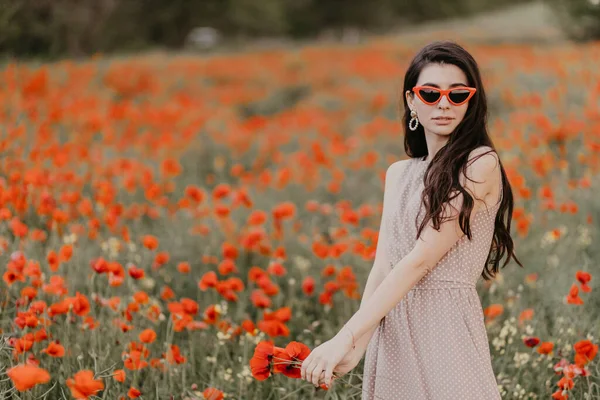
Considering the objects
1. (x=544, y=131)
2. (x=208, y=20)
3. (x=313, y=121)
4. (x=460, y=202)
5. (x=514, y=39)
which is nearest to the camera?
(x=460, y=202)

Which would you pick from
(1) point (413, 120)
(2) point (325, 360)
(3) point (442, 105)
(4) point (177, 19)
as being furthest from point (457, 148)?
(4) point (177, 19)

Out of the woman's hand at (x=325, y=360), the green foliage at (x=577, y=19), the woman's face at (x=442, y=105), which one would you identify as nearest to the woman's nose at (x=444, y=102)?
the woman's face at (x=442, y=105)

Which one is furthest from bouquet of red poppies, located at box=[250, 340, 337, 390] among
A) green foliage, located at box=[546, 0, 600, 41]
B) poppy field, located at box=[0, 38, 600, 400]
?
green foliage, located at box=[546, 0, 600, 41]

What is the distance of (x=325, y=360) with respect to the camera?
1.79 metres

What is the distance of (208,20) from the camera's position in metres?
28.6

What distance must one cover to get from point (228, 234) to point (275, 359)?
2.35 meters

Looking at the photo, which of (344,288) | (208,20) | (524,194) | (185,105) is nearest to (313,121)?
(185,105)

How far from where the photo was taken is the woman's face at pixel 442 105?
2.02 m

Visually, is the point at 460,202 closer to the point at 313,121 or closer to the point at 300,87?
the point at 313,121

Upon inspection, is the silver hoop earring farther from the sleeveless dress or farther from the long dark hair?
the sleeveless dress

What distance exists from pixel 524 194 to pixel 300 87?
899 cm

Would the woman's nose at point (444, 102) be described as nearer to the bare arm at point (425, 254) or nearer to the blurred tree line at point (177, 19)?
the bare arm at point (425, 254)

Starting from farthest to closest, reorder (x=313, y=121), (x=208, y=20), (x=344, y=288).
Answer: (x=208, y=20) → (x=313, y=121) → (x=344, y=288)

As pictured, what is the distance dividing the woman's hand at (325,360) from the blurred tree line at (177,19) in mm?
3844
